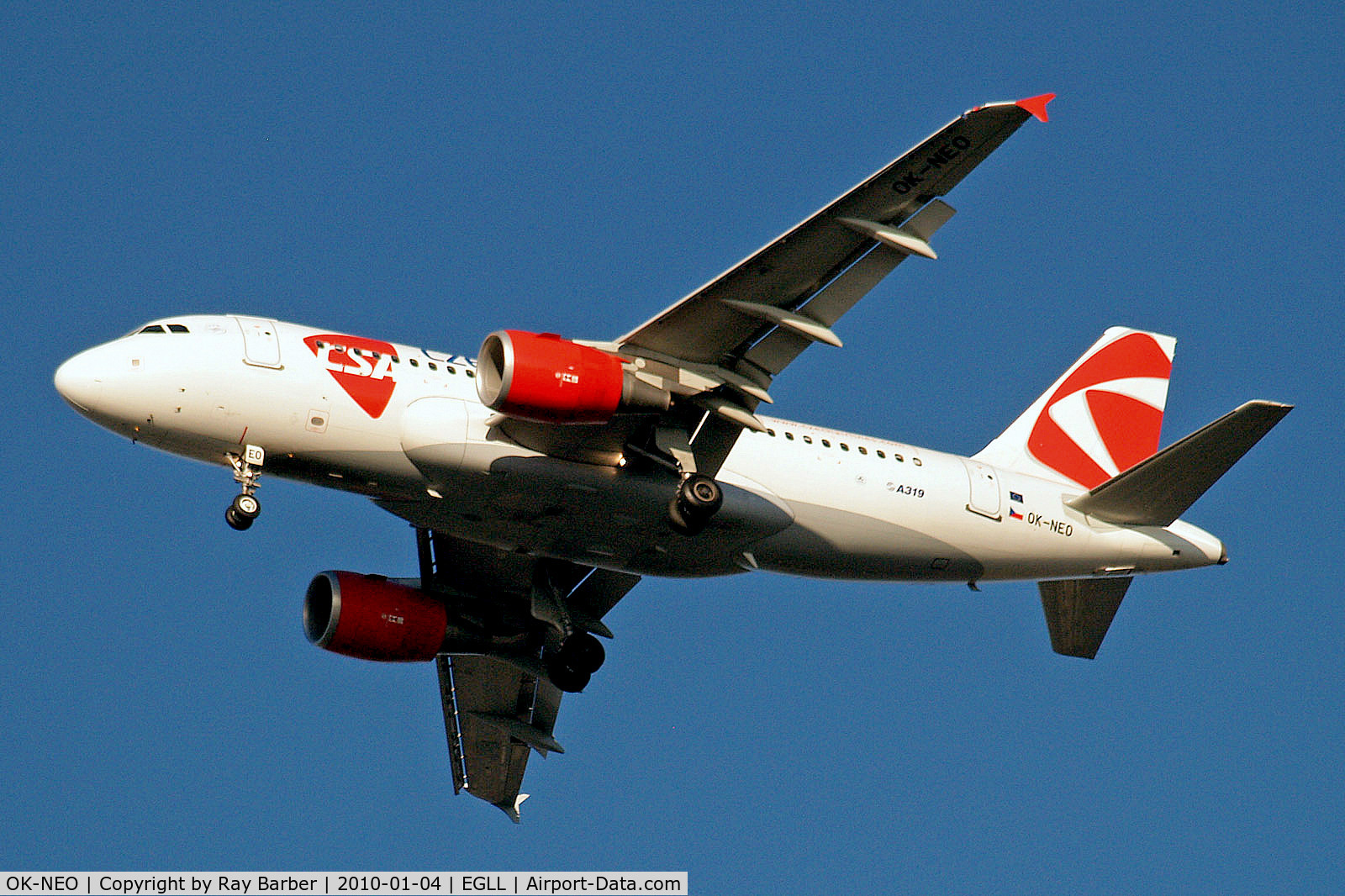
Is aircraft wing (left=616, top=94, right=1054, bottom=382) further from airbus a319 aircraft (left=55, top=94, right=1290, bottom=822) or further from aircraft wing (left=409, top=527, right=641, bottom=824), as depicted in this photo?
aircraft wing (left=409, top=527, right=641, bottom=824)

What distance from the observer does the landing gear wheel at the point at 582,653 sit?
31891 mm

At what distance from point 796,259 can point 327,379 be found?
8.09m

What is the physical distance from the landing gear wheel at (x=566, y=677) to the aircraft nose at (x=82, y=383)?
10860 mm

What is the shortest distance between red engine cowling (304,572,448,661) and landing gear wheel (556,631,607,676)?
270cm

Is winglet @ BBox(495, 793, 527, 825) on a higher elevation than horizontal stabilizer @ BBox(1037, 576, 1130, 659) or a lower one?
lower

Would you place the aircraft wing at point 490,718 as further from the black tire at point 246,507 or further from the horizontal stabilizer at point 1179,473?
the horizontal stabilizer at point 1179,473

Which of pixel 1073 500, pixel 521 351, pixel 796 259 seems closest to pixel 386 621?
pixel 521 351

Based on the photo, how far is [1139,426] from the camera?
3419 cm

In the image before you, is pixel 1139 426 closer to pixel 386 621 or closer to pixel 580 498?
pixel 580 498

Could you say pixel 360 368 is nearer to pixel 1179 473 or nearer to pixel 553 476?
pixel 553 476

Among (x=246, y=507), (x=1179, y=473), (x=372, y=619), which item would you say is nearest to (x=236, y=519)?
(x=246, y=507)

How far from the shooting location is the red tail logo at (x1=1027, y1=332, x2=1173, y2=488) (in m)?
33.0

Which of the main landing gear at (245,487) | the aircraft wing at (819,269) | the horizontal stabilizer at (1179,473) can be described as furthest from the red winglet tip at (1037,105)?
the main landing gear at (245,487)

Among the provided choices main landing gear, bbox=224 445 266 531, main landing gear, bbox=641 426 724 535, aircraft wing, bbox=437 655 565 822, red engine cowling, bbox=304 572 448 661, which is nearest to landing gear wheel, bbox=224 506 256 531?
main landing gear, bbox=224 445 266 531
